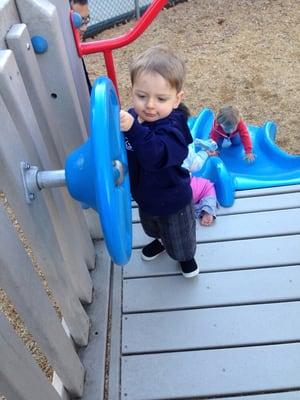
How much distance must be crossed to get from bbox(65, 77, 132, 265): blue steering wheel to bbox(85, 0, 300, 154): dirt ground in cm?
234

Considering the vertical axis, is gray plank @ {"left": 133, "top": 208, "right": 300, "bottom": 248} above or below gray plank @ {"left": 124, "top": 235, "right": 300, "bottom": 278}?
below

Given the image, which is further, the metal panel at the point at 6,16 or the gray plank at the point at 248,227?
the gray plank at the point at 248,227

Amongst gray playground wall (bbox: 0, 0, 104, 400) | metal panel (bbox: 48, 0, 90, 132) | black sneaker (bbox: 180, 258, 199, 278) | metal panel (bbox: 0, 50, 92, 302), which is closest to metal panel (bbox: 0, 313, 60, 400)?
gray playground wall (bbox: 0, 0, 104, 400)

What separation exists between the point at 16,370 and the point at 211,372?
824 mm

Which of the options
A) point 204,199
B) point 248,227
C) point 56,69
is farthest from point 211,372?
point 56,69

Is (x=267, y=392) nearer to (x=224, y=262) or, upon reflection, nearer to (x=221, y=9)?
(x=224, y=262)

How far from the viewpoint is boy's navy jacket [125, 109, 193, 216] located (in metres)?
1.42

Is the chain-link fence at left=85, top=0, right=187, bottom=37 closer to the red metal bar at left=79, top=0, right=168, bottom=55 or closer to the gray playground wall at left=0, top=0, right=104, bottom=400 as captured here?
the red metal bar at left=79, top=0, right=168, bottom=55

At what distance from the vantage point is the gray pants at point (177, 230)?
5.93 feet

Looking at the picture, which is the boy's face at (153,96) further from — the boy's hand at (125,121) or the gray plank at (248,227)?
the gray plank at (248,227)

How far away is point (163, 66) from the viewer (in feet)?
4.83

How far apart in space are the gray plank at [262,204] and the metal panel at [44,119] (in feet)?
2.10

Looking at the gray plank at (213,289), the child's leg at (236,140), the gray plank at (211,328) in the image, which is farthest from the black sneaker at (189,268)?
the child's leg at (236,140)

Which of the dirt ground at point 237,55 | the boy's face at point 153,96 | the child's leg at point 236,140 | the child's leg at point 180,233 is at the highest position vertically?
the boy's face at point 153,96
